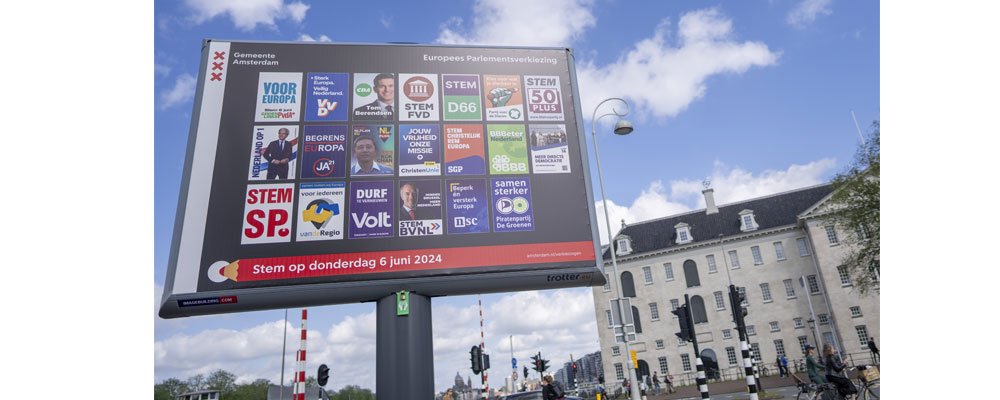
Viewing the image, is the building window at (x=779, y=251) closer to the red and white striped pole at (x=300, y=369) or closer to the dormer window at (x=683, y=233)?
the dormer window at (x=683, y=233)

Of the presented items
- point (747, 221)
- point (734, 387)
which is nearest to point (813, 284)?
point (747, 221)

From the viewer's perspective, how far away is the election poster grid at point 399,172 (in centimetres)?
784

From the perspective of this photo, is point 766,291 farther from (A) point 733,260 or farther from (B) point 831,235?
(B) point 831,235

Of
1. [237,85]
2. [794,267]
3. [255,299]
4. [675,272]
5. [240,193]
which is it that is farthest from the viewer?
[675,272]

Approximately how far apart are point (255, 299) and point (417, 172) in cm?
294

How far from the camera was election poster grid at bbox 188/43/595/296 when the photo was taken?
7.84 meters

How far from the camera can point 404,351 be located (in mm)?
7746

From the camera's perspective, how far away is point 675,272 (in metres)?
56.6

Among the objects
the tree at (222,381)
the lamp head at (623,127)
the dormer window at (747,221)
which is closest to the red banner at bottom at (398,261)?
the lamp head at (623,127)

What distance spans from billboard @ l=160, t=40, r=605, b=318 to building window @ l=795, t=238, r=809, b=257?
50.2m

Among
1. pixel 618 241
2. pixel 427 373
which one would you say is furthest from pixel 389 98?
pixel 618 241

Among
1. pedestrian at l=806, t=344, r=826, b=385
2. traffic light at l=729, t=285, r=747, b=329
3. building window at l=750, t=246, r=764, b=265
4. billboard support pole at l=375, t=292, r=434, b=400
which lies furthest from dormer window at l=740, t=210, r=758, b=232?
billboard support pole at l=375, t=292, r=434, b=400
